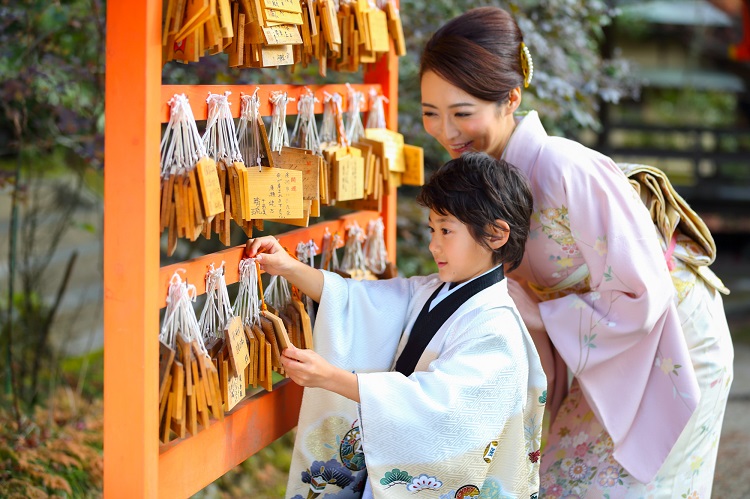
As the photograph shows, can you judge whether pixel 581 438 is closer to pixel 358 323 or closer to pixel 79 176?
pixel 358 323

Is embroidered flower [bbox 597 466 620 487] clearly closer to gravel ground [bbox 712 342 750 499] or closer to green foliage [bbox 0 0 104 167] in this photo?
gravel ground [bbox 712 342 750 499]

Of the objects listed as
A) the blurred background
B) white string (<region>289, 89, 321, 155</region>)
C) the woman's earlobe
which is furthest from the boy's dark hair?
the blurred background

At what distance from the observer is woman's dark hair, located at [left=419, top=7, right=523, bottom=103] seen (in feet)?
8.03

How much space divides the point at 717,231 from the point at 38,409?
899 cm

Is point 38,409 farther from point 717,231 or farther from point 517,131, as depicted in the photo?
point 717,231

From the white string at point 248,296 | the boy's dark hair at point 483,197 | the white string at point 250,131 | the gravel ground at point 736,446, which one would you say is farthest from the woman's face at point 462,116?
the gravel ground at point 736,446

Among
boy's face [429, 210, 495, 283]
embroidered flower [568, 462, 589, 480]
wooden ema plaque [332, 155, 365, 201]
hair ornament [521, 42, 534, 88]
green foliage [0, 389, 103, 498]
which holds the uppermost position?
hair ornament [521, 42, 534, 88]

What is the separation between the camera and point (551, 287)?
8.73ft

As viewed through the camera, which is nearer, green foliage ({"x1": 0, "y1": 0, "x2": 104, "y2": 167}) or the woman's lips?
the woman's lips

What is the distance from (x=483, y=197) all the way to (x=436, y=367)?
466 millimetres

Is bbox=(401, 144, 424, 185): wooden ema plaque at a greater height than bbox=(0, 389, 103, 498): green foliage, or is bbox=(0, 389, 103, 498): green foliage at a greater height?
bbox=(401, 144, 424, 185): wooden ema plaque

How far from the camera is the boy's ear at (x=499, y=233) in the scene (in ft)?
7.40

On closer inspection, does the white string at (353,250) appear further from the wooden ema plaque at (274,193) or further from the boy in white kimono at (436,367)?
the wooden ema plaque at (274,193)

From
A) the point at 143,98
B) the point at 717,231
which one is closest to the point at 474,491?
the point at 143,98
